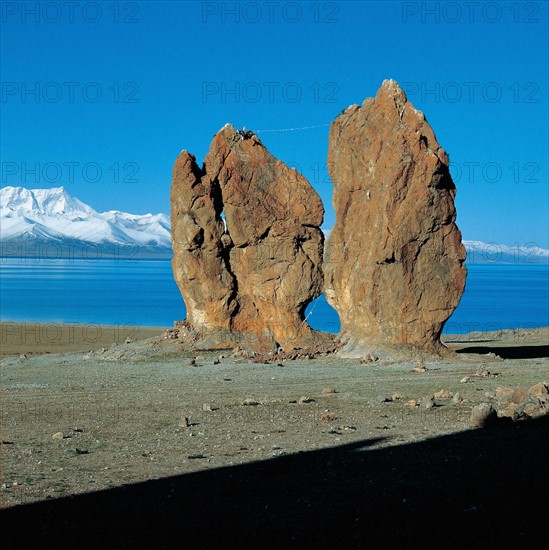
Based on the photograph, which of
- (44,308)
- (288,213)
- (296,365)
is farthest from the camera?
(44,308)

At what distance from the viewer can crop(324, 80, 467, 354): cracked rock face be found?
2558 cm

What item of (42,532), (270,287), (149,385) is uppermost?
(270,287)

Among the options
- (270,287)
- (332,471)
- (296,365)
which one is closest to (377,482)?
(332,471)

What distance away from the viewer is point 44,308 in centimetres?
7212

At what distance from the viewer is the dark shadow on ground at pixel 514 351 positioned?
28875 millimetres

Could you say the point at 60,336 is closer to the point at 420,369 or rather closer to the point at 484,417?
the point at 420,369

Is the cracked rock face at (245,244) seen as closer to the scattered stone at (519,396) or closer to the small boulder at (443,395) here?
the small boulder at (443,395)

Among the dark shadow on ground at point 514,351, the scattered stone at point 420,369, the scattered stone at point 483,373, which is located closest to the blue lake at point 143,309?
the dark shadow on ground at point 514,351

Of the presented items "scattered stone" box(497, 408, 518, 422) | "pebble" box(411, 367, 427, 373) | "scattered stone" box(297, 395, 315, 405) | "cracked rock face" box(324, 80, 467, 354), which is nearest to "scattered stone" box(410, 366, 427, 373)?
"pebble" box(411, 367, 427, 373)

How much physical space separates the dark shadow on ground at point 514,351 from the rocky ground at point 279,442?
4.17 m

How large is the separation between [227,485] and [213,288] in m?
21.3

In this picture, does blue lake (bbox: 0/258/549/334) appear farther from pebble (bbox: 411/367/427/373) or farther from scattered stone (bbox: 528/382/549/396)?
scattered stone (bbox: 528/382/549/396)

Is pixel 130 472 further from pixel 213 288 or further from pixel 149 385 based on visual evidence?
pixel 213 288

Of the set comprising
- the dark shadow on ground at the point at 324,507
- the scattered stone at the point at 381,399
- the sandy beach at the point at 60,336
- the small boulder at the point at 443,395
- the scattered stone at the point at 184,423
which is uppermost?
the sandy beach at the point at 60,336
